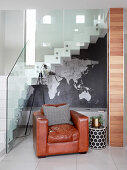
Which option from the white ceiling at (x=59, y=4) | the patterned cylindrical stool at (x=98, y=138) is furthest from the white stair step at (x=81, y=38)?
the patterned cylindrical stool at (x=98, y=138)

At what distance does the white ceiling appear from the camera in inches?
141

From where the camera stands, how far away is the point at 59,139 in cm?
333

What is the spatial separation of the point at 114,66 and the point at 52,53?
158cm

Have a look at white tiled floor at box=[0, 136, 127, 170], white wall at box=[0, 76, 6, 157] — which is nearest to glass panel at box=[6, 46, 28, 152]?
white wall at box=[0, 76, 6, 157]

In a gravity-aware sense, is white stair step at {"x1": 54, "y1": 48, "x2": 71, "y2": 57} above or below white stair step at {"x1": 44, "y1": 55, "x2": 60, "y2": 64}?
above

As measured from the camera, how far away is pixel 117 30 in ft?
13.0

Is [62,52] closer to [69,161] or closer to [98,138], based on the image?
[98,138]

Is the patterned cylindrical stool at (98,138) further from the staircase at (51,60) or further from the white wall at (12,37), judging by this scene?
the white wall at (12,37)

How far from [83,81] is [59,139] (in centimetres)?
270

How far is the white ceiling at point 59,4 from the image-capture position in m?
3.58

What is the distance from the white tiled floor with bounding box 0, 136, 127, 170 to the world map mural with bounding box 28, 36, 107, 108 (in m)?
2.18

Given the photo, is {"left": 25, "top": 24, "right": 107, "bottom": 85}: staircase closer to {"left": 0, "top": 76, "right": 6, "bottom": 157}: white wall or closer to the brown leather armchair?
{"left": 0, "top": 76, "right": 6, "bottom": 157}: white wall

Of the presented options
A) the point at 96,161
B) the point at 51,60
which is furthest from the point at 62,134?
the point at 51,60

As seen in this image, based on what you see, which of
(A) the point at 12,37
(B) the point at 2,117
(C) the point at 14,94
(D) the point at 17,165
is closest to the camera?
(D) the point at 17,165
